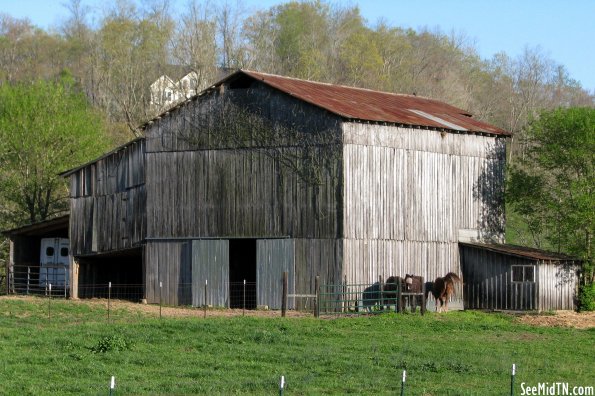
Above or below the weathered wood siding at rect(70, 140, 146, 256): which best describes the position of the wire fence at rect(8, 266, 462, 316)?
below

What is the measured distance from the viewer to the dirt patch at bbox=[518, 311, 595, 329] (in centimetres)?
4000

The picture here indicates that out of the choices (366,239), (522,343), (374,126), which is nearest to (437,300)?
(366,239)

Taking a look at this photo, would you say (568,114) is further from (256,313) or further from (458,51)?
(458,51)

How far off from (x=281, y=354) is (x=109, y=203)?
22294 millimetres

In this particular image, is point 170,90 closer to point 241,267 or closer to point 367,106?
point 241,267

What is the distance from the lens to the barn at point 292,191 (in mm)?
43000

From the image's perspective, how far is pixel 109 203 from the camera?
4941 centimetres

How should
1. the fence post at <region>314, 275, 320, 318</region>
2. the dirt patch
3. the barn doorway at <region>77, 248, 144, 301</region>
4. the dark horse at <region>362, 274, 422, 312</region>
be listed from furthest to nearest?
the barn doorway at <region>77, 248, 144, 301</region>, the dark horse at <region>362, 274, 422, 312</region>, the dirt patch, the fence post at <region>314, 275, 320, 318</region>

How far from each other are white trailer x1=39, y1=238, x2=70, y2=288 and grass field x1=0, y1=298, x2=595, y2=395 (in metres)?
13.9

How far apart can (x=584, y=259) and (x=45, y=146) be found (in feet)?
94.4

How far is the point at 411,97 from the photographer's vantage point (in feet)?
179

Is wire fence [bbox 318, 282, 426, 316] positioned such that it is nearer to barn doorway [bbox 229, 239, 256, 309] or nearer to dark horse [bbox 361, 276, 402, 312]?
dark horse [bbox 361, 276, 402, 312]

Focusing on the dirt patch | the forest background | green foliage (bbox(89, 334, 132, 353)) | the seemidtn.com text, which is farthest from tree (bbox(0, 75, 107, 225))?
the seemidtn.com text

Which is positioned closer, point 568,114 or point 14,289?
point 568,114
